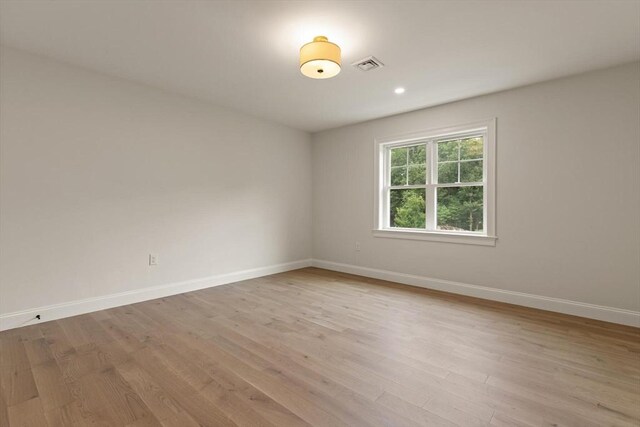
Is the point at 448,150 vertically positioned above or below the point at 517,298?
above

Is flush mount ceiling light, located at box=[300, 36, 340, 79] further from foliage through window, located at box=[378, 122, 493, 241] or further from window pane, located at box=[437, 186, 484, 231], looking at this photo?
window pane, located at box=[437, 186, 484, 231]

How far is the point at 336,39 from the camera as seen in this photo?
256cm

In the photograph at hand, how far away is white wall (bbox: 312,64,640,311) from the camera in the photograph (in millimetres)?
2883

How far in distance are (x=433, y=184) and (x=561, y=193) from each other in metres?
1.44

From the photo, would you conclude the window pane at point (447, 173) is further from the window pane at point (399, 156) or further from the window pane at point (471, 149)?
the window pane at point (399, 156)

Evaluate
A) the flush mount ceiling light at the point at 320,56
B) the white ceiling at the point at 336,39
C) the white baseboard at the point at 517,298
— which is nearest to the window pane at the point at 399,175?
the white ceiling at the point at 336,39

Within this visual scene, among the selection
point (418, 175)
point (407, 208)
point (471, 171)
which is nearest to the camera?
point (471, 171)

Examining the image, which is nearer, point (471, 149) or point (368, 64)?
point (368, 64)

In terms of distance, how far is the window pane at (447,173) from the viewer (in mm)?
4072

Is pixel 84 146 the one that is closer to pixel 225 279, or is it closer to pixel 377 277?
pixel 225 279

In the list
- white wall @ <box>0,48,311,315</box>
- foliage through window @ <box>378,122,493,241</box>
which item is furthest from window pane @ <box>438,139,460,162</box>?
white wall @ <box>0,48,311,315</box>

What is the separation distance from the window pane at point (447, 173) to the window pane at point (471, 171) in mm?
79

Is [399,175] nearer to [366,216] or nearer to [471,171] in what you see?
[366,216]

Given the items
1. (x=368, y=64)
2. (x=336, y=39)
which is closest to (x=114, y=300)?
(x=336, y=39)
